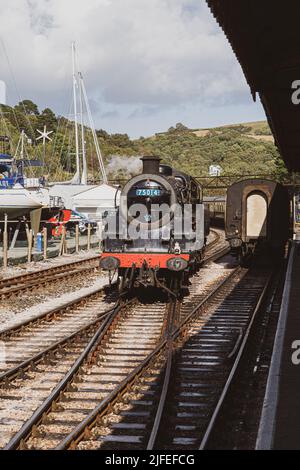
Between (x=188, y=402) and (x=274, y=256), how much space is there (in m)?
13.7

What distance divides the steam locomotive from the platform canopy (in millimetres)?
3281

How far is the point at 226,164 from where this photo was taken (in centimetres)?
9656

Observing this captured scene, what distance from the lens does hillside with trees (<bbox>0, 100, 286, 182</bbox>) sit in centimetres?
7638

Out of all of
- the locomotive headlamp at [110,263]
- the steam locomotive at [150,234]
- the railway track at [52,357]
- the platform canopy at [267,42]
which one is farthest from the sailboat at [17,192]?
the platform canopy at [267,42]

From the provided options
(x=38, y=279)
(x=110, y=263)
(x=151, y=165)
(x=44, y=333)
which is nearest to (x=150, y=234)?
(x=110, y=263)

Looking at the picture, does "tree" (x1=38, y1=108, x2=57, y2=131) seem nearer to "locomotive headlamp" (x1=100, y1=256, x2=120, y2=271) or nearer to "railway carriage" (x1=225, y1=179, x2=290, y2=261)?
"railway carriage" (x1=225, y1=179, x2=290, y2=261)

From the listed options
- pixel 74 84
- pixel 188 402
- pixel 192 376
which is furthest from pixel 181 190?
pixel 74 84

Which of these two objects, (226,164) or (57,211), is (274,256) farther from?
(226,164)

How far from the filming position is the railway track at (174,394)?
18.9 feet

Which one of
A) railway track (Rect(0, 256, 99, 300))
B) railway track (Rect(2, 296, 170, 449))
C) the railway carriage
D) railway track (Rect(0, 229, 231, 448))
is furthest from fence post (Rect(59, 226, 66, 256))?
railway track (Rect(2, 296, 170, 449))

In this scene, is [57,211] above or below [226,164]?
below

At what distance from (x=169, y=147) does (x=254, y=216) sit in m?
99.0

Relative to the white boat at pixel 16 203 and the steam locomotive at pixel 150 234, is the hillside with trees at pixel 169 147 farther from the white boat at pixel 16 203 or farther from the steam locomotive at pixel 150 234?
the steam locomotive at pixel 150 234
